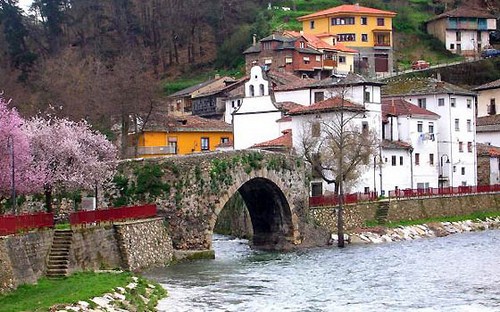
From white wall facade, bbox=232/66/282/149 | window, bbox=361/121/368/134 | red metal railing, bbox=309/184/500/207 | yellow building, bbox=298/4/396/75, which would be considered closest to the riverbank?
red metal railing, bbox=309/184/500/207

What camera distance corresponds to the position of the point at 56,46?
417 ft

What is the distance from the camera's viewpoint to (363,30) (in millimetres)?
128625

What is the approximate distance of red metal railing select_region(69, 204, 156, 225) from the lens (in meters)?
41.9

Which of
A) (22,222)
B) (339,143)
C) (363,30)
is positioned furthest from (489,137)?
(22,222)

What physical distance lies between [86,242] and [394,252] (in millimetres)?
21533

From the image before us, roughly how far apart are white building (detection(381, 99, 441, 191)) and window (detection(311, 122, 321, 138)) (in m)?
6.88

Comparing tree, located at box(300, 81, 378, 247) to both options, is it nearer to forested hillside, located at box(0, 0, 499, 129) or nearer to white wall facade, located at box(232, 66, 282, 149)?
white wall facade, located at box(232, 66, 282, 149)

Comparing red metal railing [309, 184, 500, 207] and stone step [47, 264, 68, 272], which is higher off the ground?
red metal railing [309, 184, 500, 207]

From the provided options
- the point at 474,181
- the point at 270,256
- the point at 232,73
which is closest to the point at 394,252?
the point at 270,256

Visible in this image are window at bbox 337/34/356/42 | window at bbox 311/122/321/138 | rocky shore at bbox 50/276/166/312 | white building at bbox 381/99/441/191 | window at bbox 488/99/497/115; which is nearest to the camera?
rocky shore at bbox 50/276/166/312

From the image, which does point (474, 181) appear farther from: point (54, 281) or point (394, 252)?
point (54, 281)

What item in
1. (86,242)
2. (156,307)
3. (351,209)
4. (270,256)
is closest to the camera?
(156,307)

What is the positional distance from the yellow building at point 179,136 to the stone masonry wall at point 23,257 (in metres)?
42.5

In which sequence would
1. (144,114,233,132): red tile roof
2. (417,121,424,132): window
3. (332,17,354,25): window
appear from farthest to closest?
1. (332,17,354,25): window
2. (144,114,233,132): red tile roof
3. (417,121,424,132): window
